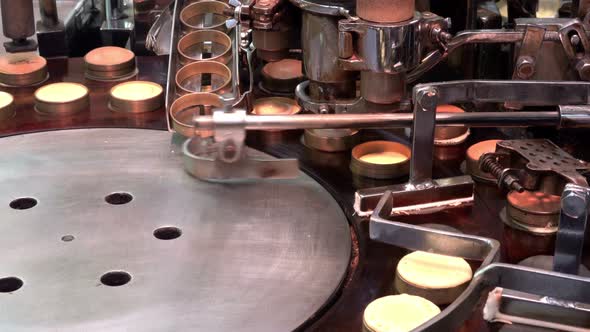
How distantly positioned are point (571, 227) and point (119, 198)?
1.74 feet

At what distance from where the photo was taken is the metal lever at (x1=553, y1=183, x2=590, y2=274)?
794mm

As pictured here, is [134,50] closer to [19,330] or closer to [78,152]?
[78,152]

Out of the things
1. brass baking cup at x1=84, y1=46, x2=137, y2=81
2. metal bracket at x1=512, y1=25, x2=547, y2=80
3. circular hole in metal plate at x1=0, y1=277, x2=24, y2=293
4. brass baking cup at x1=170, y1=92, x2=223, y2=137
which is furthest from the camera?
brass baking cup at x1=84, y1=46, x2=137, y2=81

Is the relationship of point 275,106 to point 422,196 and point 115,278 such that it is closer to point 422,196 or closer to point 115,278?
point 422,196

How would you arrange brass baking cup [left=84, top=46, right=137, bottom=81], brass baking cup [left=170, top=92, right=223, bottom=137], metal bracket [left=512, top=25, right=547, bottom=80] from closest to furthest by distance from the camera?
metal bracket [left=512, top=25, right=547, bottom=80] < brass baking cup [left=170, top=92, right=223, bottom=137] < brass baking cup [left=84, top=46, right=137, bottom=81]

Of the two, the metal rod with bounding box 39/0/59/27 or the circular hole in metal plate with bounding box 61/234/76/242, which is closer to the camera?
the circular hole in metal plate with bounding box 61/234/76/242

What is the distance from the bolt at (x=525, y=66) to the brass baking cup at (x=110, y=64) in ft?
2.04

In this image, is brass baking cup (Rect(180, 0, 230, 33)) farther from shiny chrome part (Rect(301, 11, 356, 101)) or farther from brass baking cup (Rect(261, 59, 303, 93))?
shiny chrome part (Rect(301, 11, 356, 101))

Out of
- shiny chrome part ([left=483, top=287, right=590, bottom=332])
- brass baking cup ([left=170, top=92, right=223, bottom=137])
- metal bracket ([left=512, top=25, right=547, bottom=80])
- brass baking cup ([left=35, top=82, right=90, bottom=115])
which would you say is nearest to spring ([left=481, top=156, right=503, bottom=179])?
metal bracket ([left=512, top=25, right=547, bottom=80])

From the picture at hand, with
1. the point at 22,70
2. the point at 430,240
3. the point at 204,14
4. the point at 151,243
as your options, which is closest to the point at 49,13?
the point at 22,70

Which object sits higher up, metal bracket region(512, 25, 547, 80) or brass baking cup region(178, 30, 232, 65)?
metal bracket region(512, 25, 547, 80)

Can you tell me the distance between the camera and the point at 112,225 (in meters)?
1.02

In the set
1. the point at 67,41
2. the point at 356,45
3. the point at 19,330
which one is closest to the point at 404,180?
the point at 356,45

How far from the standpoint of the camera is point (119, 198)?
108 cm
